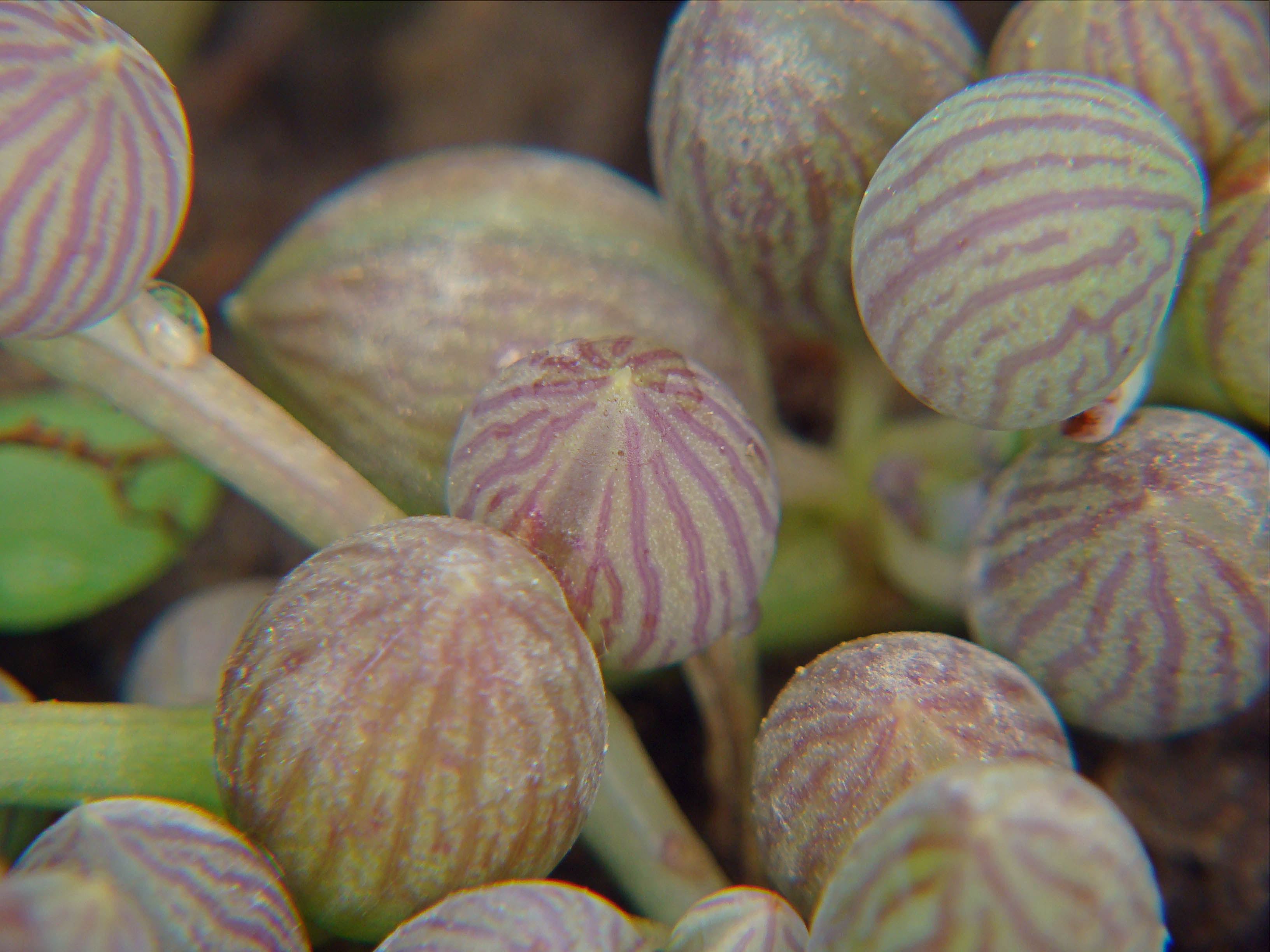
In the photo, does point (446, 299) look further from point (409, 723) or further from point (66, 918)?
point (66, 918)

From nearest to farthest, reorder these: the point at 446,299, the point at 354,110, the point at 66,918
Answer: the point at 66,918 → the point at 446,299 → the point at 354,110

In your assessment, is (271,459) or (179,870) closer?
(179,870)

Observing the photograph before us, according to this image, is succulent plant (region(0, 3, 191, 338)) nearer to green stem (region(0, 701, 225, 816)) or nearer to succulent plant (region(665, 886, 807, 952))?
green stem (region(0, 701, 225, 816))

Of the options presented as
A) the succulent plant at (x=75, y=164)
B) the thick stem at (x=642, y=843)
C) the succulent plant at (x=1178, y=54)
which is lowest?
the thick stem at (x=642, y=843)

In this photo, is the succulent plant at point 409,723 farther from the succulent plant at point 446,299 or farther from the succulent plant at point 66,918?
the succulent plant at point 446,299

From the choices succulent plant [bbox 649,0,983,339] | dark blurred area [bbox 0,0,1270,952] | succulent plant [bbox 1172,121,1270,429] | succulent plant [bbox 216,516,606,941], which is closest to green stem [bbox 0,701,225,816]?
succulent plant [bbox 216,516,606,941]

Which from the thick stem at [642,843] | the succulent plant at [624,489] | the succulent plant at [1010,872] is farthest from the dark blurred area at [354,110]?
the succulent plant at [1010,872]

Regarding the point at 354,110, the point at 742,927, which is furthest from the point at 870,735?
the point at 354,110

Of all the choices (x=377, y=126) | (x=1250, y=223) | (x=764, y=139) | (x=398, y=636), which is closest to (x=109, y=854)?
(x=398, y=636)
